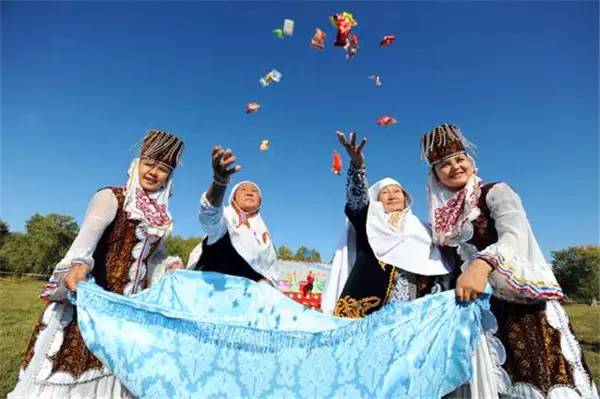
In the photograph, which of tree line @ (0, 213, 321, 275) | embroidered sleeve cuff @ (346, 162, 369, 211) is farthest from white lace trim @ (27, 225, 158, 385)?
tree line @ (0, 213, 321, 275)

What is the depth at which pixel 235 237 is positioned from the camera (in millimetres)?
3400

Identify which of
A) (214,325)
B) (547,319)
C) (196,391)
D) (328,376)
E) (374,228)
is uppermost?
(374,228)

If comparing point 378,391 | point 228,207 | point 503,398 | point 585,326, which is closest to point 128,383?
point 378,391

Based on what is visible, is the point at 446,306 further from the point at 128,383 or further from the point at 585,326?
the point at 585,326

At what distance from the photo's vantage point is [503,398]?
2.25m

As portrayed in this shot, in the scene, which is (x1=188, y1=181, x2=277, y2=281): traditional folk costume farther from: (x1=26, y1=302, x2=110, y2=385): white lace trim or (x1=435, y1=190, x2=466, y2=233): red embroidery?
(x1=435, y1=190, x2=466, y2=233): red embroidery

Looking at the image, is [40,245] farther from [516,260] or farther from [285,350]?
[516,260]

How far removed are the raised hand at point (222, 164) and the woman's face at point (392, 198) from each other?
1238mm

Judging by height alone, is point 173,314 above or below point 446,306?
below

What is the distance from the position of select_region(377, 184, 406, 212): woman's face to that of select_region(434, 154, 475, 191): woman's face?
458 mm

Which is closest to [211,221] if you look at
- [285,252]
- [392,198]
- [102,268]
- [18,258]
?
[102,268]

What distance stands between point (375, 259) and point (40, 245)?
2957 centimetres

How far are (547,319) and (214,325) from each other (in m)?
1.90

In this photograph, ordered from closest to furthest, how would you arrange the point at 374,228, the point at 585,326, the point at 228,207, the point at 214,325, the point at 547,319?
1. the point at 547,319
2. the point at 214,325
3. the point at 374,228
4. the point at 228,207
5. the point at 585,326
